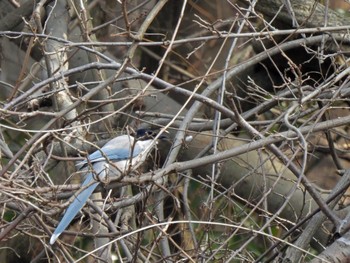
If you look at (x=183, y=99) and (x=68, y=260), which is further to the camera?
(x=183, y=99)

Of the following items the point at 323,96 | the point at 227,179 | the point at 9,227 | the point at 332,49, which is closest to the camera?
the point at 9,227

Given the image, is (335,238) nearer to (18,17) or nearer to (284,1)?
(284,1)

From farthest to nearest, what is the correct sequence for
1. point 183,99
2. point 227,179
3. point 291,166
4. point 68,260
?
point 183,99 → point 227,179 → point 68,260 → point 291,166

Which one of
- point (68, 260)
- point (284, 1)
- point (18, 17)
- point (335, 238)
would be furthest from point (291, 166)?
point (18, 17)

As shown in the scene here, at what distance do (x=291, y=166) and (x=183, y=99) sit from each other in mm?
2633

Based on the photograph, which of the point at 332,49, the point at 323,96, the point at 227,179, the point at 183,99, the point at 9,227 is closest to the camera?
the point at 9,227

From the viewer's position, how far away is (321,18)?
16.0ft

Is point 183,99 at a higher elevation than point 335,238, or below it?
below

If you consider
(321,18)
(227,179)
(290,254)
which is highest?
(321,18)

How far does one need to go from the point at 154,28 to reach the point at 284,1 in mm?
1624

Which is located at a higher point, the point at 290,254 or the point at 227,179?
the point at 290,254

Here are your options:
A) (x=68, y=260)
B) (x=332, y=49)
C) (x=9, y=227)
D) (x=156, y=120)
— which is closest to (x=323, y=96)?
(x=332, y=49)

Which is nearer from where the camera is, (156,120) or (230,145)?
(156,120)

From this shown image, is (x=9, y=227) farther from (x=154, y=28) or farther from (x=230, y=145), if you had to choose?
(x=154, y=28)
